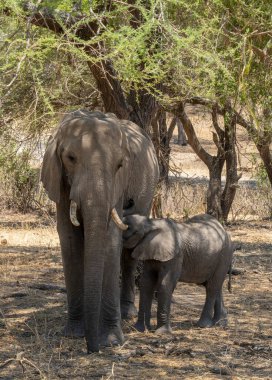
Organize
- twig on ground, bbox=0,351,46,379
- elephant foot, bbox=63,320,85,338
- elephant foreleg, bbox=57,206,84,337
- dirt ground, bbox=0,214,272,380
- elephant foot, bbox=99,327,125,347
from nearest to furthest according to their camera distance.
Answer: twig on ground, bbox=0,351,46,379
dirt ground, bbox=0,214,272,380
elephant foot, bbox=99,327,125,347
elephant foreleg, bbox=57,206,84,337
elephant foot, bbox=63,320,85,338

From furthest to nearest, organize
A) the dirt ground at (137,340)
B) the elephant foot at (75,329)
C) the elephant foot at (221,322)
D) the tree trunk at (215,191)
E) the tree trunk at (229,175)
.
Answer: the tree trunk at (215,191), the tree trunk at (229,175), the elephant foot at (221,322), the elephant foot at (75,329), the dirt ground at (137,340)

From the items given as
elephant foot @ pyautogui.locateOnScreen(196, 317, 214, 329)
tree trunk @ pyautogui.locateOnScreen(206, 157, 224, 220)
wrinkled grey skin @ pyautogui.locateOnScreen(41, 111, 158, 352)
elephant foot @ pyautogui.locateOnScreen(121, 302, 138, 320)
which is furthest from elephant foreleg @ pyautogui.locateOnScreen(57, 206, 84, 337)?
tree trunk @ pyautogui.locateOnScreen(206, 157, 224, 220)

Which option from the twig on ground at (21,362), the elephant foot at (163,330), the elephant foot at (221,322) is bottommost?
the elephant foot at (221,322)

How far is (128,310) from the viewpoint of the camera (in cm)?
878

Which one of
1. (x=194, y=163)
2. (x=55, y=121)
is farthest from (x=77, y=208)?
(x=194, y=163)

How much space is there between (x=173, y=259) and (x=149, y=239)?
277 mm

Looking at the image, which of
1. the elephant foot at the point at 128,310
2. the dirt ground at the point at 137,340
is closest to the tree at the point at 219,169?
the dirt ground at the point at 137,340

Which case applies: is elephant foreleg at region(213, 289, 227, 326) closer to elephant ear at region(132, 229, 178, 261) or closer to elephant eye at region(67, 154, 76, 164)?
elephant ear at region(132, 229, 178, 261)

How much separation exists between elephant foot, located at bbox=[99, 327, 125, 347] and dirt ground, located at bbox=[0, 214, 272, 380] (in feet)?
0.27

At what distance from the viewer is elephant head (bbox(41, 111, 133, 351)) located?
22.2ft

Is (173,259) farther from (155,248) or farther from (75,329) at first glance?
(75,329)

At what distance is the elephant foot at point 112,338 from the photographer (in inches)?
288

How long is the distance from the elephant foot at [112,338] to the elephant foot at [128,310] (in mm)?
1216

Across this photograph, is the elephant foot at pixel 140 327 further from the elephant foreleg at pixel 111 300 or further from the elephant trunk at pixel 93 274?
the elephant trunk at pixel 93 274
